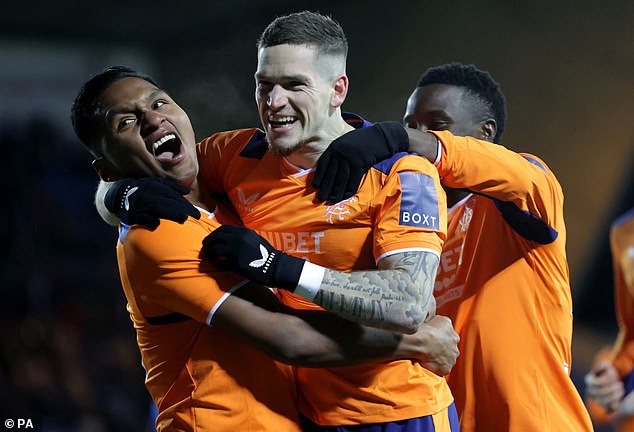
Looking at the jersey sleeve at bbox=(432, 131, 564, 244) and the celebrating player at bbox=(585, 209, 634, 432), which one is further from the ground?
the jersey sleeve at bbox=(432, 131, 564, 244)

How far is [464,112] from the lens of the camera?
2.77 m

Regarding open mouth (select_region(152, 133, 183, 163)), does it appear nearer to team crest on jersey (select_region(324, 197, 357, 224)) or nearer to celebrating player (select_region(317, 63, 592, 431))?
team crest on jersey (select_region(324, 197, 357, 224))

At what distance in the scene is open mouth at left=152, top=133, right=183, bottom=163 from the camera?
224cm

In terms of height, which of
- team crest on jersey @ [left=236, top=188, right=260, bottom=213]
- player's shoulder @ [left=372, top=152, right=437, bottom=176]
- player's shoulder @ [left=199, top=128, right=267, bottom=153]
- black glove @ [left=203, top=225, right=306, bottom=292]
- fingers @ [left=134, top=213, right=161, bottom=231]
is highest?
player's shoulder @ [left=199, top=128, right=267, bottom=153]

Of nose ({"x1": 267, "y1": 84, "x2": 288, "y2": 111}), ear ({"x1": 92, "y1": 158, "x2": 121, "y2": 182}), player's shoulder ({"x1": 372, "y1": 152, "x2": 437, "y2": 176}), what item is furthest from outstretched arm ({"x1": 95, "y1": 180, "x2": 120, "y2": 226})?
player's shoulder ({"x1": 372, "y1": 152, "x2": 437, "y2": 176})

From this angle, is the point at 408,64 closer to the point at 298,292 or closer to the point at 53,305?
the point at 53,305

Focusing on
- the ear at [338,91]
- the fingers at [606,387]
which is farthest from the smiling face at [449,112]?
the fingers at [606,387]

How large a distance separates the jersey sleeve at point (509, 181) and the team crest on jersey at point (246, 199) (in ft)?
1.59

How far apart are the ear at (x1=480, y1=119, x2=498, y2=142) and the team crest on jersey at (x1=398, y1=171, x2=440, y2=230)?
82 centimetres

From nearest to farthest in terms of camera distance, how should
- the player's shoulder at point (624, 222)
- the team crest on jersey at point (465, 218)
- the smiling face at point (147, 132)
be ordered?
the smiling face at point (147, 132)
the team crest on jersey at point (465, 218)
the player's shoulder at point (624, 222)

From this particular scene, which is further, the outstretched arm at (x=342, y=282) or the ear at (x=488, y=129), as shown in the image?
the ear at (x=488, y=129)

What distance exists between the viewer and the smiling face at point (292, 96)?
7.09 ft

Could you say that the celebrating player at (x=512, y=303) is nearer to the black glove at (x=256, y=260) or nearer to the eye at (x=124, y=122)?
the black glove at (x=256, y=260)

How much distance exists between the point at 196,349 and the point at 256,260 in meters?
0.32
